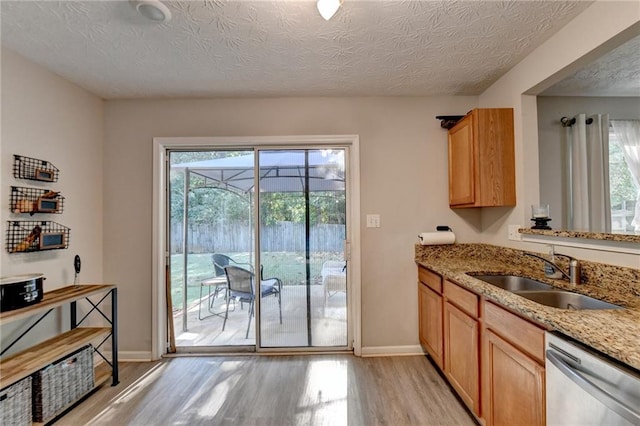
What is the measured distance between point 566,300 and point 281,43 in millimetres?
2346

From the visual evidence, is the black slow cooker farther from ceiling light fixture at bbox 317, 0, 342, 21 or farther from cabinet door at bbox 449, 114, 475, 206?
cabinet door at bbox 449, 114, 475, 206

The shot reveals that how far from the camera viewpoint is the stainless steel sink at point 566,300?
138 cm

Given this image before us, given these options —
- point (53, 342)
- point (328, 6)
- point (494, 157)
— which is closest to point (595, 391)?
point (494, 157)

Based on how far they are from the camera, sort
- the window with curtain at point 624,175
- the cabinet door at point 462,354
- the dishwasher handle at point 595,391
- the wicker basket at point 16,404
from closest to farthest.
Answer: the dishwasher handle at point 595,391 → the wicker basket at point 16,404 → the cabinet door at point 462,354 → the window with curtain at point 624,175

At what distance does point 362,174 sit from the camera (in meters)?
2.62

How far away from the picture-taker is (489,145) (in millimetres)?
2148

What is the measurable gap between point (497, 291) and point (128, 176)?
3148mm

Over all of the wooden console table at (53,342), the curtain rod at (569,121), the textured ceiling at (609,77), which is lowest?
the wooden console table at (53,342)

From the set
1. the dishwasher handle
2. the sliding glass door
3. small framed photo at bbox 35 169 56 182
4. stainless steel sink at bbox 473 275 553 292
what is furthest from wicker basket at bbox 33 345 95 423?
stainless steel sink at bbox 473 275 553 292

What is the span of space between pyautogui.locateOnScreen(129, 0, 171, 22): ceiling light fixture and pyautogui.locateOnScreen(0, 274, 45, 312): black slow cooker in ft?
5.75

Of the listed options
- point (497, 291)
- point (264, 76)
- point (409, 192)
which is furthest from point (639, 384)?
point (264, 76)

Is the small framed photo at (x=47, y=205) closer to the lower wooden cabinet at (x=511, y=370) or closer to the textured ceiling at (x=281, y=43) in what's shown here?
the textured ceiling at (x=281, y=43)

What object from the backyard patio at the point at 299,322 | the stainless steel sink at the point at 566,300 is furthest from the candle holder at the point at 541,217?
the backyard patio at the point at 299,322

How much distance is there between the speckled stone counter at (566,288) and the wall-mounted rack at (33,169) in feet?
10.1
